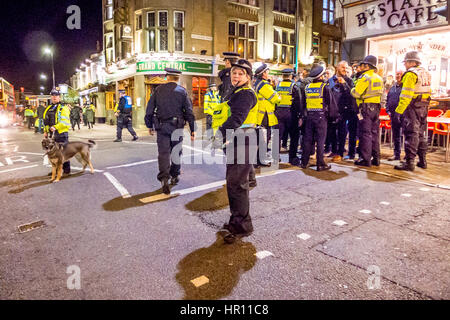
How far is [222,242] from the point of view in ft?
12.4

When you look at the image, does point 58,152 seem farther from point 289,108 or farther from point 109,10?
point 109,10

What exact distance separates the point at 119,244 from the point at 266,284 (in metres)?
1.81

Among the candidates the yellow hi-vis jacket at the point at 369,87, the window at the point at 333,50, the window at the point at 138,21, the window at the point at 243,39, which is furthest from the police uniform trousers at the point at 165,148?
the window at the point at 333,50

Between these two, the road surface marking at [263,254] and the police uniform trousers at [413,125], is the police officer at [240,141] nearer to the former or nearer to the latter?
the road surface marking at [263,254]

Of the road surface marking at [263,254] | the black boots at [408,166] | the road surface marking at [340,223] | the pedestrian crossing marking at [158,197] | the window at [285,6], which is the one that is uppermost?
the window at [285,6]

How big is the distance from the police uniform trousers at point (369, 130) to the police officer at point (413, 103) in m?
0.47

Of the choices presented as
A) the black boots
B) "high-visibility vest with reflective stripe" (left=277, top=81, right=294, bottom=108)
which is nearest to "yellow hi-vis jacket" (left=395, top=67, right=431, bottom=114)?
the black boots

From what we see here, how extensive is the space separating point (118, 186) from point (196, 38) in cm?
1735

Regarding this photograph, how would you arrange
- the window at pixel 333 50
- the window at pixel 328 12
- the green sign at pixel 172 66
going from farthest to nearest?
the window at pixel 333 50, the window at pixel 328 12, the green sign at pixel 172 66

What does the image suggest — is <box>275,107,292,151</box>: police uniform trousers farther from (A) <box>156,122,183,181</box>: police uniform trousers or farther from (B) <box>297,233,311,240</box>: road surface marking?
(B) <box>297,233,311,240</box>: road surface marking

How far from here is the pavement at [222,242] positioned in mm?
2842

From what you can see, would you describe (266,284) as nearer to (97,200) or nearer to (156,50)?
(97,200)
